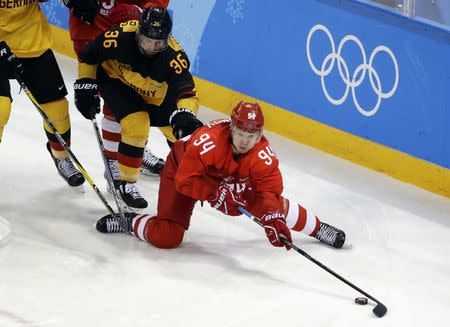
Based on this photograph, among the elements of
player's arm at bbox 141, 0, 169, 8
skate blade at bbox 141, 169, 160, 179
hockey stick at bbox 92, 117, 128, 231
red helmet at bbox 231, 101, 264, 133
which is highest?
red helmet at bbox 231, 101, 264, 133

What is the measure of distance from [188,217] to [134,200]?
0.46 metres

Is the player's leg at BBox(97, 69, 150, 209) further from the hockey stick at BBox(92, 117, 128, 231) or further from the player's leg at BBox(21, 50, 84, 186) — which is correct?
the player's leg at BBox(21, 50, 84, 186)

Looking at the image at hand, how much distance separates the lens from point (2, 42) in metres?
4.75

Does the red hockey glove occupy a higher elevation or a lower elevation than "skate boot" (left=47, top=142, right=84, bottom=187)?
higher

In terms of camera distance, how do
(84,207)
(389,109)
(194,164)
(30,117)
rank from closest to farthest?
(194,164) → (84,207) → (389,109) → (30,117)

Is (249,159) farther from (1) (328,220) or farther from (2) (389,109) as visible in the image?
(2) (389,109)

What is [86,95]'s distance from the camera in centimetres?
483

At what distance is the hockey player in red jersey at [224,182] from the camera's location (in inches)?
170

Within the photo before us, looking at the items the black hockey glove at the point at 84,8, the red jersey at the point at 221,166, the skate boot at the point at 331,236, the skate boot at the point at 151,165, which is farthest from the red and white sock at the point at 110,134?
the skate boot at the point at 331,236

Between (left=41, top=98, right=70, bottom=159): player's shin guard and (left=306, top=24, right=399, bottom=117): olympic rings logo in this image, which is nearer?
(left=41, top=98, right=70, bottom=159): player's shin guard

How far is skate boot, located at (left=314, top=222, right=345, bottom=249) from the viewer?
15.8 ft

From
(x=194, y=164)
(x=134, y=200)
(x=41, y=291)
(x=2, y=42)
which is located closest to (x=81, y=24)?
(x=2, y=42)

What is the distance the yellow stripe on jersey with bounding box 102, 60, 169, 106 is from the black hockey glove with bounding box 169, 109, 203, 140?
240 millimetres

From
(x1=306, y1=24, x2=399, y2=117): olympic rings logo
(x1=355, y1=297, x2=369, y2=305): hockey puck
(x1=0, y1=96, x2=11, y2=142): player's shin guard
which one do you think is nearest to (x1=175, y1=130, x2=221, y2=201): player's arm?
(x1=355, y1=297, x2=369, y2=305): hockey puck
